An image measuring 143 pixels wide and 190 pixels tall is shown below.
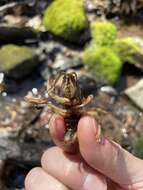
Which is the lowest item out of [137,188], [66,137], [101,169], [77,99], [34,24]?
[34,24]

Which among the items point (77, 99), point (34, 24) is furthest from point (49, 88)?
point (34, 24)

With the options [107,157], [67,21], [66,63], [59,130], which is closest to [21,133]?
[66,63]

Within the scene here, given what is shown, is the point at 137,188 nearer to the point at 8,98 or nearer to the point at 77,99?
the point at 77,99

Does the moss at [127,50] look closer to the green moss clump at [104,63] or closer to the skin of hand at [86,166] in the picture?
the green moss clump at [104,63]

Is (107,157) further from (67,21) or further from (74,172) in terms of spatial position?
(67,21)

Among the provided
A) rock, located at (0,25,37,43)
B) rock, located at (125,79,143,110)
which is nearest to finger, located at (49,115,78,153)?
rock, located at (125,79,143,110)

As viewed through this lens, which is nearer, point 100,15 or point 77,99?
point 77,99
